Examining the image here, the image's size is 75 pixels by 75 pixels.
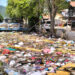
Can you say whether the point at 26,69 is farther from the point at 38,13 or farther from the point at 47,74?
the point at 38,13

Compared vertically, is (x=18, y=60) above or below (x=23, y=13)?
below

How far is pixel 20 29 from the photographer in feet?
48.3

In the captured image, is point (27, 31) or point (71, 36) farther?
point (27, 31)

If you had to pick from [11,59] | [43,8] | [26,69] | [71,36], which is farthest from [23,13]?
[26,69]

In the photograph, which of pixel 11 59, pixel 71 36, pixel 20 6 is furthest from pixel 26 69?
pixel 20 6

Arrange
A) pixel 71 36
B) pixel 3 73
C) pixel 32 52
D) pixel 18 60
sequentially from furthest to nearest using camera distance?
pixel 71 36
pixel 32 52
pixel 18 60
pixel 3 73

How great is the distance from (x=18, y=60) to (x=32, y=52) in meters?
1.28

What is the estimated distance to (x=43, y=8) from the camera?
12.9 m

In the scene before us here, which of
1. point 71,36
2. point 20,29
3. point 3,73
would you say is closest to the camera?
point 3,73

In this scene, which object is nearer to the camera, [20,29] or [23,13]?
[23,13]

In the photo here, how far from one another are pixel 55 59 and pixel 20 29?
10116 mm

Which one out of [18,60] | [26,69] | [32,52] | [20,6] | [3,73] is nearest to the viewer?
[3,73]

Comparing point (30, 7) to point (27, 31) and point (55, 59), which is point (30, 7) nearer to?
point (27, 31)

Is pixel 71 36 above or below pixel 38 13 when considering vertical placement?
→ below
